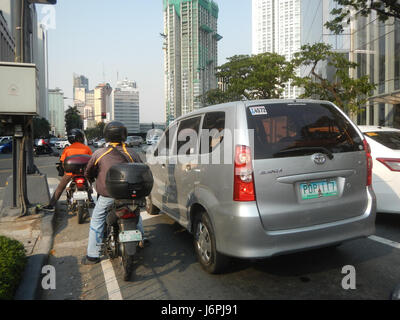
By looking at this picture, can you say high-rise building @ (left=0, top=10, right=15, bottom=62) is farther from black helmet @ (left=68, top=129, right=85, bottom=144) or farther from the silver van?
the silver van

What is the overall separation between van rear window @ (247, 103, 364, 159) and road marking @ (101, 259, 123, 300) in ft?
6.08

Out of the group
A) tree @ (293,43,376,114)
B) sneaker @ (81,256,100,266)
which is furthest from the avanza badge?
tree @ (293,43,376,114)

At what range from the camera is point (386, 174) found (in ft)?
16.3

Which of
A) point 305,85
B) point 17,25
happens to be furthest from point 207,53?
point 17,25

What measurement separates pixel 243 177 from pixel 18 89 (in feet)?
14.0

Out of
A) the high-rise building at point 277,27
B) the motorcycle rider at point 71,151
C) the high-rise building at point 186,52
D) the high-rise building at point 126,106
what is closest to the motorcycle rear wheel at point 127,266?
the motorcycle rider at point 71,151

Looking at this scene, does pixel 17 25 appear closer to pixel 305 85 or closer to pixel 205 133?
pixel 205 133

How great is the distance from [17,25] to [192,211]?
189 inches

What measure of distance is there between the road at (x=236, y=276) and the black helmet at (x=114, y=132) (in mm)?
1466

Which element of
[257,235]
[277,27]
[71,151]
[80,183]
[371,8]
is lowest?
[257,235]

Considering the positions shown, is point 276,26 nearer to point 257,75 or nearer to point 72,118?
point 72,118

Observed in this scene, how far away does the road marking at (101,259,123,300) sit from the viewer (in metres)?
3.31

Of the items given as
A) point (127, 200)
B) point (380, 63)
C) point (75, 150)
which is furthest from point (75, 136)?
point (380, 63)

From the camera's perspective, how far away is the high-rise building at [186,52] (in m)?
79.1
